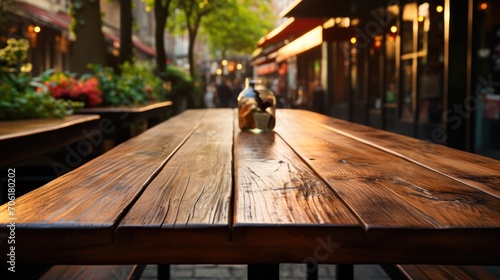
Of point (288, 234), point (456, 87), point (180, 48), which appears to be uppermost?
point (180, 48)

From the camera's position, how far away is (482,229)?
1154 millimetres

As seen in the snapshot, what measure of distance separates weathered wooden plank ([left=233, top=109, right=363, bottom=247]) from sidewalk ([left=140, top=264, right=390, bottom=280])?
221cm

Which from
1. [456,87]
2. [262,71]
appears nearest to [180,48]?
[262,71]

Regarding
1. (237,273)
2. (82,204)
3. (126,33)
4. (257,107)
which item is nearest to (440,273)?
(82,204)

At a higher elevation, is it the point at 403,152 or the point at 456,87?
the point at 456,87

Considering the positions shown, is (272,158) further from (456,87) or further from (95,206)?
(456,87)

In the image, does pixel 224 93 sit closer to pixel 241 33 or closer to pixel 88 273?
pixel 241 33

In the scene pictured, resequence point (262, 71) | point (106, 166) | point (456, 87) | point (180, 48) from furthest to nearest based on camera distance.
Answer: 1. point (180, 48)
2. point (262, 71)
3. point (456, 87)
4. point (106, 166)

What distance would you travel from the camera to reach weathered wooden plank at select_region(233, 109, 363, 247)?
1148mm

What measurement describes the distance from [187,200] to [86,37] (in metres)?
8.70

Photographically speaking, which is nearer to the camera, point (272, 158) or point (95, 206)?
point (95, 206)

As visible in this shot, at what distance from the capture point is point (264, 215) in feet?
4.03

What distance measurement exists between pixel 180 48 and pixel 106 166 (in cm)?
6501

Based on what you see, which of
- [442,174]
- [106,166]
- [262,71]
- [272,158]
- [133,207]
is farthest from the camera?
[262,71]
